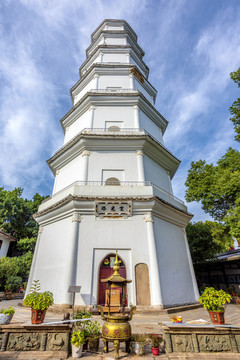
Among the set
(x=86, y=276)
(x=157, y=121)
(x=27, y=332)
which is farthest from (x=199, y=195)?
(x=27, y=332)

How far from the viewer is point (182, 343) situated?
4953mm

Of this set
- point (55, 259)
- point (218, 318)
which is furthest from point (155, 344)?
point (55, 259)

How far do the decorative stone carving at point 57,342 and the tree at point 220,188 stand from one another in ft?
32.6

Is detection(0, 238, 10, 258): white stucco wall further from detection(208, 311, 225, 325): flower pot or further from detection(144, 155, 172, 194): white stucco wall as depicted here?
detection(208, 311, 225, 325): flower pot

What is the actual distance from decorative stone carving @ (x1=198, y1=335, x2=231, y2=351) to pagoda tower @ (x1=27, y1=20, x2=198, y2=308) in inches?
202

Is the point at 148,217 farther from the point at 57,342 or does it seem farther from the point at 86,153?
the point at 57,342

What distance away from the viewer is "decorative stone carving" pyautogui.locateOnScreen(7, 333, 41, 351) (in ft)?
16.1

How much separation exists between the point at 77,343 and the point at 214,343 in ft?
11.1

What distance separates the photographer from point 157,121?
742 inches

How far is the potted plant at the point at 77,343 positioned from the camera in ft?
15.3

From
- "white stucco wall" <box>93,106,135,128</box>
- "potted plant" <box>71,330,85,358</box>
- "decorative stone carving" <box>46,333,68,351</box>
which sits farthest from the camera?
"white stucco wall" <box>93,106,135,128</box>

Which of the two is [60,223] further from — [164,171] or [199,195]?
[199,195]

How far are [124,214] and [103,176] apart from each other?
10.7 feet

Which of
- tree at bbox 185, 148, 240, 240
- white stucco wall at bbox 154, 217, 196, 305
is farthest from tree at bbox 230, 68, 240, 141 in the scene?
white stucco wall at bbox 154, 217, 196, 305
